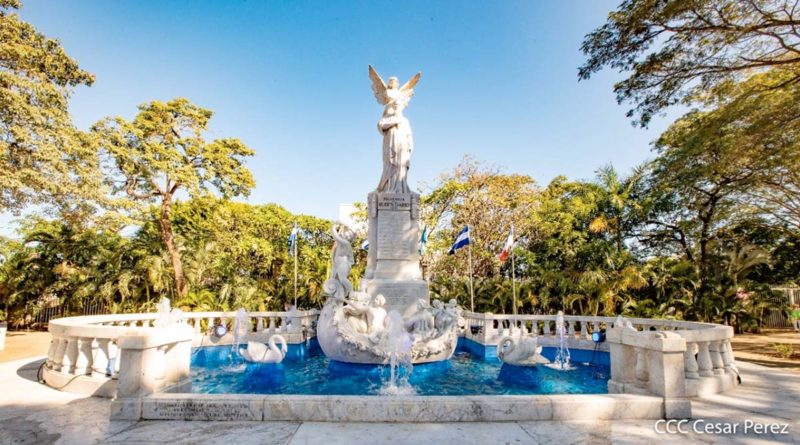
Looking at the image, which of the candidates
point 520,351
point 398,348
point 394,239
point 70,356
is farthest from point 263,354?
point 520,351

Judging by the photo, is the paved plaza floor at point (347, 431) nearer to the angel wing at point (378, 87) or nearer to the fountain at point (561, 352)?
the fountain at point (561, 352)

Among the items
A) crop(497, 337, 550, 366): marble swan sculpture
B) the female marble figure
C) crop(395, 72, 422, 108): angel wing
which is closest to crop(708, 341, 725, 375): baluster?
crop(497, 337, 550, 366): marble swan sculpture

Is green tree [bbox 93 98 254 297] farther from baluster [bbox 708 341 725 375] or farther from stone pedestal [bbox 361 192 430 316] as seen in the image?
baluster [bbox 708 341 725 375]

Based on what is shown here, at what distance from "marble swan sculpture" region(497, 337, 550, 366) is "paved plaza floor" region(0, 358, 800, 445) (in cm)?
371

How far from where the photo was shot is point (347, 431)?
4.66 metres

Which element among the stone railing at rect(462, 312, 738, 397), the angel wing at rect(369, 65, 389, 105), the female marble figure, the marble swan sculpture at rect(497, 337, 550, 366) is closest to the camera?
the stone railing at rect(462, 312, 738, 397)

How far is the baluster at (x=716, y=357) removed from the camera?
692 centimetres

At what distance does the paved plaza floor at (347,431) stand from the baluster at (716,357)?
107 centimetres

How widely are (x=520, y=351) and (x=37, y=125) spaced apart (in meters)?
15.8

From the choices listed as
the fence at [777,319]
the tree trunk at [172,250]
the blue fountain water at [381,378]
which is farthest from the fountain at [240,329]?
the fence at [777,319]

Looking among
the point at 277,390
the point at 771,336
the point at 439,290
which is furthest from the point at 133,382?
the point at 771,336

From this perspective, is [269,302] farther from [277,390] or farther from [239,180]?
[277,390]

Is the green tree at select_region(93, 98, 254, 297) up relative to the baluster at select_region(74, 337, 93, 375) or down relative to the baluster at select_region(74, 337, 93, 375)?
up

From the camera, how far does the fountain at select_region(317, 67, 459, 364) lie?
379 inches
